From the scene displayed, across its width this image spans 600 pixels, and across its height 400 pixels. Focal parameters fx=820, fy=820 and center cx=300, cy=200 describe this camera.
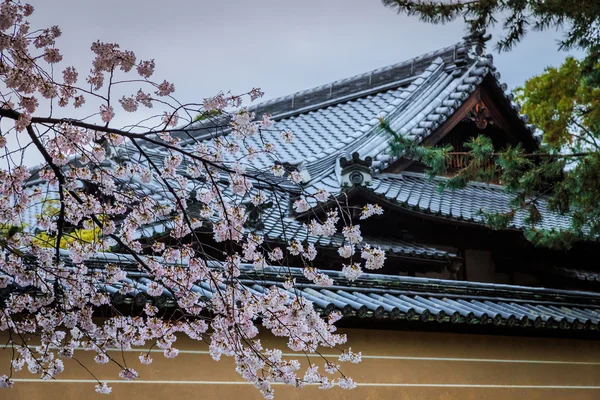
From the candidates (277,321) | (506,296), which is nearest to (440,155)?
(506,296)

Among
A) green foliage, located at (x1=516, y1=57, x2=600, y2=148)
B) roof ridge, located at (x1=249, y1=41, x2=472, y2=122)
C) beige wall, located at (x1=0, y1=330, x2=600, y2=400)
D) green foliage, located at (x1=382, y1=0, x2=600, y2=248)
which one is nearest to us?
beige wall, located at (x1=0, y1=330, x2=600, y2=400)

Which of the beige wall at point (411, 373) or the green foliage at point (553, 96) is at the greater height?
the green foliage at point (553, 96)

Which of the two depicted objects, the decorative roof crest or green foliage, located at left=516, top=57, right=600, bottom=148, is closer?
the decorative roof crest

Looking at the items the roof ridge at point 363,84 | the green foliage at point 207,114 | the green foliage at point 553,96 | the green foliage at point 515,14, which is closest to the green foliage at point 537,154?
the green foliage at point 515,14

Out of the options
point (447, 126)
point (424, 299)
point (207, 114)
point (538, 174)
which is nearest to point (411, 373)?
point (424, 299)

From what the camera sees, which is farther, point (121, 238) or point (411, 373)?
point (411, 373)

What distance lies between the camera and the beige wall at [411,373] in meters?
6.48

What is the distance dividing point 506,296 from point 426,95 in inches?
222

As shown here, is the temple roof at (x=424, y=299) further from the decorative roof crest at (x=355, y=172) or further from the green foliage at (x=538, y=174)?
the decorative roof crest at (x=355, y=172)

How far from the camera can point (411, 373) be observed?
317 inches

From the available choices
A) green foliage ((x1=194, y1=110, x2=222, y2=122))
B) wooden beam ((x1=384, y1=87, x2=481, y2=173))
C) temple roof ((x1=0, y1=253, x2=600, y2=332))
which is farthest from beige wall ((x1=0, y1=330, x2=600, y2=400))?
wooden beam ((x1=384, y1=87, x2=481, y2=173))

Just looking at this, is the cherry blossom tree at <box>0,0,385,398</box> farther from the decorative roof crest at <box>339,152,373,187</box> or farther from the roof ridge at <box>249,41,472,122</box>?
the roof ridge at <box>249,41,472,122</box>

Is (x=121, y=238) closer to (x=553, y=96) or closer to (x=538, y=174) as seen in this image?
(x=538, y=174)

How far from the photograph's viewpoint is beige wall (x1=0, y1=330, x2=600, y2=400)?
6477 millimetres
